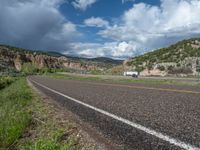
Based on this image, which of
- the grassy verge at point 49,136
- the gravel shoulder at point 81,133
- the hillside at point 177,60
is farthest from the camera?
the hillside at point 177,60

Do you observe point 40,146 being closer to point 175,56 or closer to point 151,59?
point 175,56

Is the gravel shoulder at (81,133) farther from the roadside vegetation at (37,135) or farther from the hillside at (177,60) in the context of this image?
the hillside at (177,60)

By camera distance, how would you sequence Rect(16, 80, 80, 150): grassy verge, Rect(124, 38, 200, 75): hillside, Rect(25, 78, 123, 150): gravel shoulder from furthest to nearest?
Rect(124, 38, 200, 75): hillside → Rect(16, 80, 80, 150): grassy verge → Rect(25, 78, 123, 150): gravel shoulder

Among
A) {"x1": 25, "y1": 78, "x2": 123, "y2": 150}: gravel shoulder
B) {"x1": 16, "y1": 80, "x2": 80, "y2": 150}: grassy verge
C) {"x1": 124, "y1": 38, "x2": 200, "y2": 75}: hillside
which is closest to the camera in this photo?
{"x1": 25, "y1": 78, "x2": 123, "y2": 150}: gravel shoulder

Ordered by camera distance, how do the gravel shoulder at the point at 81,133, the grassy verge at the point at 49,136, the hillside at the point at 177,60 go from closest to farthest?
the gravel shoulder at the point at 81,133 < the grassy verge at the point at 49,136 < the hillside at the point at 177,60

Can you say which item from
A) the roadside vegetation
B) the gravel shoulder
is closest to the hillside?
the gravel shoulder

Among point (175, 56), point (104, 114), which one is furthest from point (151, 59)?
point (104, 114)

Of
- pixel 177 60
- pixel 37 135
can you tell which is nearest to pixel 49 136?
pixel 37 135

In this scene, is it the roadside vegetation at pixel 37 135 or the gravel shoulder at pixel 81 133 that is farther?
the roadside vegetation at pixel 37 135

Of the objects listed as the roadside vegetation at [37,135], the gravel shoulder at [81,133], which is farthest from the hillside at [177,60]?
the roadside vegetation at [37,135]

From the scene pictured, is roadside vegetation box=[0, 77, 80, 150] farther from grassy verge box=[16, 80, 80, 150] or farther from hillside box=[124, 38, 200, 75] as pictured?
hillside box=[124, 38, 200, 75]

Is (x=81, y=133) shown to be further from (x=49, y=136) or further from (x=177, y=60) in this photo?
(x=177, y=60)

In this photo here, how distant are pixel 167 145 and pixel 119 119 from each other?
2.28 m

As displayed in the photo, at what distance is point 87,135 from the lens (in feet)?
16.6
